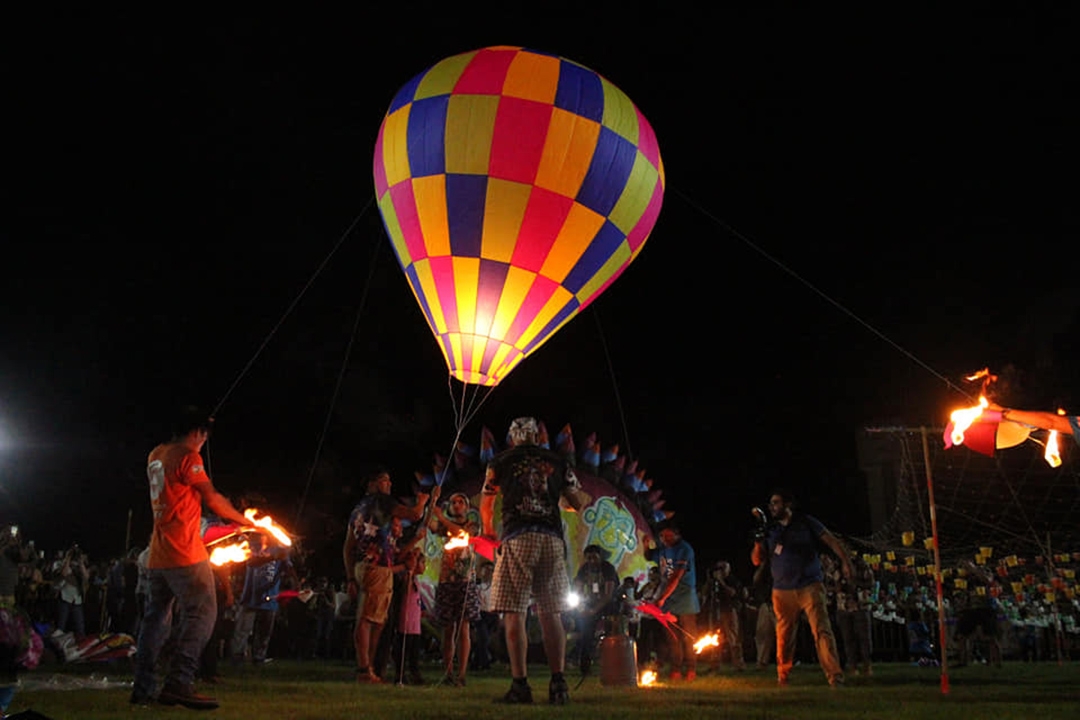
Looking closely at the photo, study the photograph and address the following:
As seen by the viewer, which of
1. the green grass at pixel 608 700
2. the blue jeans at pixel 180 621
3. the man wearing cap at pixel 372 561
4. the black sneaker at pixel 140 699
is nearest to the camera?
the green grass at pixel 608 700

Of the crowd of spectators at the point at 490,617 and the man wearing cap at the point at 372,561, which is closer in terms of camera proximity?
the man wearing cap at the point at 372,561

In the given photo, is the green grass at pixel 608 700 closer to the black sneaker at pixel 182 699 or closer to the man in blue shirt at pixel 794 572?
the black sneaker at pixel 182 699

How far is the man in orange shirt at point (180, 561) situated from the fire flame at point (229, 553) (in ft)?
1.58

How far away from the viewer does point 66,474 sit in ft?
90.4

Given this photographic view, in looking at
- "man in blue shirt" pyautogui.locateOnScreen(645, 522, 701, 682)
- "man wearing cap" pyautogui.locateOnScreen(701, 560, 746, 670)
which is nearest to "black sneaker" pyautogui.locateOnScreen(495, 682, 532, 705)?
"man in blue shirt" pyautogui.locateOnScreen(645, 522, 701, 682)

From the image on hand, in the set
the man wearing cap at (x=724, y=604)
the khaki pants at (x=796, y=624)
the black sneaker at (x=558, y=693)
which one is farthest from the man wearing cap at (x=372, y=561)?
the man wearing cap at (x=724, y=604)

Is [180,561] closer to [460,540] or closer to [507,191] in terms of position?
[460,540]

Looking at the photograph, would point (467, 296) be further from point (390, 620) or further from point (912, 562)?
point (912, 562)

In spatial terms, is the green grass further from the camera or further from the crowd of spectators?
the crowd of spectators

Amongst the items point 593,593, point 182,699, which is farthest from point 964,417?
point 593,593

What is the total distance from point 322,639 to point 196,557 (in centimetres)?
1242

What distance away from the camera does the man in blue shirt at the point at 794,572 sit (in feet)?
29.5

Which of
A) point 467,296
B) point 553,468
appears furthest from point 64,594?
point 553,468

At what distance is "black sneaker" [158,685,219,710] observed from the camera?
18.1ft
